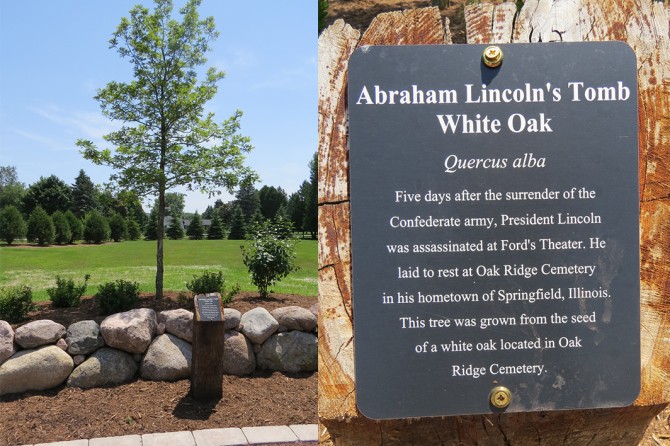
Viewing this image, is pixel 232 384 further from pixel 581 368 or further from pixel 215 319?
pixel 581 368

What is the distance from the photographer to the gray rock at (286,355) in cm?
607

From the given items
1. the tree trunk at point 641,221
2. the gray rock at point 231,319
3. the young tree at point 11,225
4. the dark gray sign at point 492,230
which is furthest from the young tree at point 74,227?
the dark gray sign at point 492,230

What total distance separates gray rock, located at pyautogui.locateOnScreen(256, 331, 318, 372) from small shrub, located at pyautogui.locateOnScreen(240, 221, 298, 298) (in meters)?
1.20

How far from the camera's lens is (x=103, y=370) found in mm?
5613

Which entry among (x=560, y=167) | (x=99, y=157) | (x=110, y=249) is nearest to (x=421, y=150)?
(x=560, y=167)

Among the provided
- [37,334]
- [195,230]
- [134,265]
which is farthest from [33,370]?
[195,230]

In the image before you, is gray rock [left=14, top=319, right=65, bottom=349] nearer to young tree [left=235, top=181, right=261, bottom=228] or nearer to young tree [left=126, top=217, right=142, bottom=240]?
young tree [left=126, top=217, right=142, bottom=240]

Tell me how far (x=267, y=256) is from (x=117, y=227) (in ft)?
7.05

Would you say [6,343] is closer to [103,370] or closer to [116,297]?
[103,370]

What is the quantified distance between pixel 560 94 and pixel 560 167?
9.1 inches

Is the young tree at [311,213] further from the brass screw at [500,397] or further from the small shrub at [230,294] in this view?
the brass screw at [500,397]

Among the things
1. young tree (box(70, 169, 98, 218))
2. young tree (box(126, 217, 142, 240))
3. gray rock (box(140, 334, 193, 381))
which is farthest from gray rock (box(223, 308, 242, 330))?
young tree (box(70, 169, 98, 218))

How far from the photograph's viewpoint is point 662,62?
192cm

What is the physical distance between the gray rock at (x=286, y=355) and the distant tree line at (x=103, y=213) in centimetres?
168
